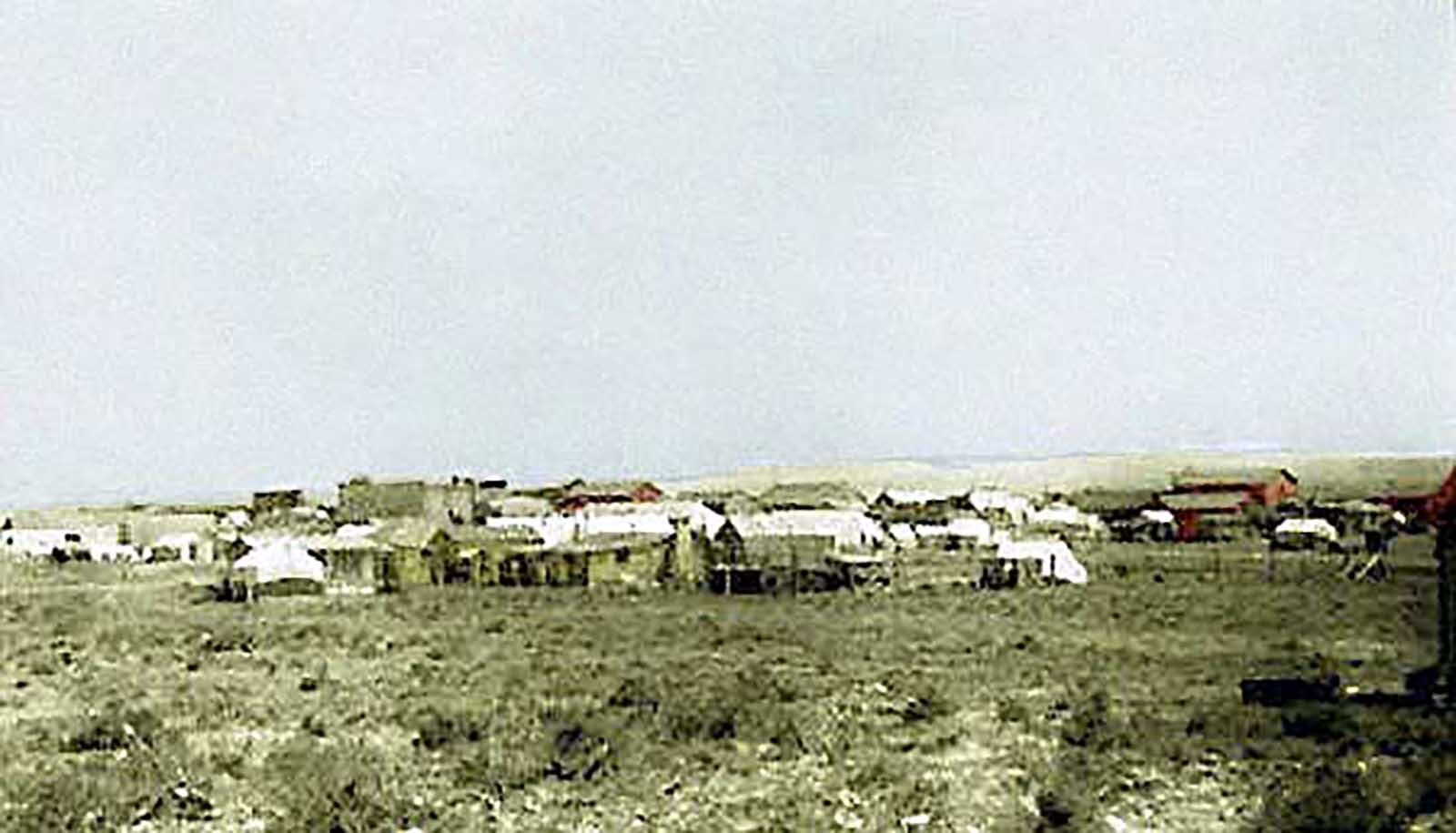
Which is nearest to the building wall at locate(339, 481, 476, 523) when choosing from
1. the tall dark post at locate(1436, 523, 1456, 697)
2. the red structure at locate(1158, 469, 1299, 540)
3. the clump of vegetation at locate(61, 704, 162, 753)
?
the red structure at locate(1158, 469, 1299, 540)

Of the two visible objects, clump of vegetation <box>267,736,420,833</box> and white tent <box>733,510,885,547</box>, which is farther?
white tent <box>733,510,885,547</box>

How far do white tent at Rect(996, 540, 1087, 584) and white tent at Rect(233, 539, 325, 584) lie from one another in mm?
20754

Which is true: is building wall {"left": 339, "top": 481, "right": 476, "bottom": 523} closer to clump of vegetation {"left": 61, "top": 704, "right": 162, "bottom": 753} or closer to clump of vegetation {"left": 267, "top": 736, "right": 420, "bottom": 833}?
clump of vegetation {"left": 61, "top": 704, "right": 162, "bottom": 753}

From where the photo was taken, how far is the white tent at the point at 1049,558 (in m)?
46.3

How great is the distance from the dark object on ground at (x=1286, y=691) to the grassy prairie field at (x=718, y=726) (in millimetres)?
388

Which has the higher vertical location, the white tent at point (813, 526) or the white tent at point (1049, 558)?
the white tent at point (813, 526)

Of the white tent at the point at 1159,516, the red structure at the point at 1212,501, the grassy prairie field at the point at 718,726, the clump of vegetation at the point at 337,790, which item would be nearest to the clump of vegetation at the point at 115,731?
the grassy prairie field at the point at 718,726

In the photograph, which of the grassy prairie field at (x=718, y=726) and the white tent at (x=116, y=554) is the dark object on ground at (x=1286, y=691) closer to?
the grassy prairie field at (x=718, y=726)

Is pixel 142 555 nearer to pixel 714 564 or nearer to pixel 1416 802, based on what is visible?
pixel 714 564

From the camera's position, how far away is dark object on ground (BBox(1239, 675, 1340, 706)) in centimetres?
1908

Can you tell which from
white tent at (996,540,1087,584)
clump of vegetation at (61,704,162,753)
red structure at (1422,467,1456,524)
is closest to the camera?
clump of vegetation at (61,704,162,753)

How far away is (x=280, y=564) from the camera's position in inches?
1849

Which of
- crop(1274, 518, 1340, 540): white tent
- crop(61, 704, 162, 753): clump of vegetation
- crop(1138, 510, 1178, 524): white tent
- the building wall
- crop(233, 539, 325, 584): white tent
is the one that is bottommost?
crop(1274, 518, 1340, 540): white tent

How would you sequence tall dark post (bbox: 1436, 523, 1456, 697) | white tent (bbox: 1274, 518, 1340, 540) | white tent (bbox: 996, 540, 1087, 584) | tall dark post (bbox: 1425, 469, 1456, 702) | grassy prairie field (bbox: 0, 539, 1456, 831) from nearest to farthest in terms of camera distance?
grassy prairie field (bbox: 0, 539, 1456, 831), tall dark post (bbox: 1425, 469, 1456, 702), tall dark post (bbox: 1436, 523, 1456, 697), white tent (bbox: 996, 540, 1087, 584), white tent (bbox: 1274, 518, 1340, 540)
